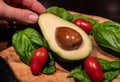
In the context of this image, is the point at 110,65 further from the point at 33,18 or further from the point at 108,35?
the point at 33,18

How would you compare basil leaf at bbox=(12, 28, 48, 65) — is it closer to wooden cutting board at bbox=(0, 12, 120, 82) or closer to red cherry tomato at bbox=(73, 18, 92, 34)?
wooden cutting board at bbox=(0, 12, 120, 82)

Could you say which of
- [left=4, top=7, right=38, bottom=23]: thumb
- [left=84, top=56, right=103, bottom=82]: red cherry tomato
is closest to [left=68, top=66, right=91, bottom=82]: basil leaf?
[left=84, top=56, right=103, bottom=82]: red cherry tomato

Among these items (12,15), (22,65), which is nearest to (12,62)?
(22,65)

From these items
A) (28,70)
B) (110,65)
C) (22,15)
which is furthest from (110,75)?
(22,15)

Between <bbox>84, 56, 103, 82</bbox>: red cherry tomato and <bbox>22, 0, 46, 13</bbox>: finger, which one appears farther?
<bbox>22, 0, 46, 13</bbox>: finger

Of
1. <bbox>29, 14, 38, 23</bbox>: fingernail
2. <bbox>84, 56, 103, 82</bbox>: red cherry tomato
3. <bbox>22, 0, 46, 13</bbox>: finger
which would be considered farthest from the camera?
<bbox>22, 0, 46, 13</bbox>: finger

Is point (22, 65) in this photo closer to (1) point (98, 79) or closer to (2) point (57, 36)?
(2) point (57, 36)
